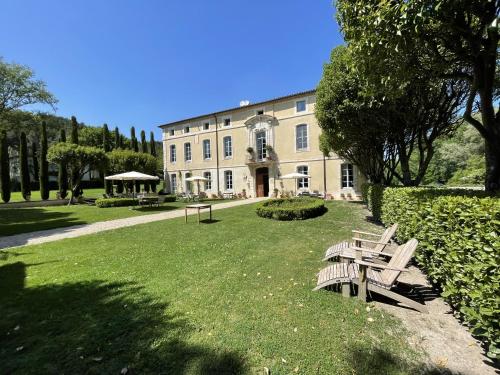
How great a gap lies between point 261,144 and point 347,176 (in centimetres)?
818

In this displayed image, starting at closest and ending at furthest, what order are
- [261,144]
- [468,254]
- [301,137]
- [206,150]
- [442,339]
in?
[468,254], [442,339], [301,137], [261,144], [206,150]

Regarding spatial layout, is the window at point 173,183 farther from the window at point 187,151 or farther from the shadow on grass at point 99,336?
the shadow on grass at point 99,336

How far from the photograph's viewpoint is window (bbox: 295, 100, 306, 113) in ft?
65.9

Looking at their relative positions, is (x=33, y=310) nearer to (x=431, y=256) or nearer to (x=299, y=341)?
(x=299, y=341)

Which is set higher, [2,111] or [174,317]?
[2,111]

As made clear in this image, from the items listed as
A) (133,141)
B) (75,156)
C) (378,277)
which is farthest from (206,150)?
(378,277)

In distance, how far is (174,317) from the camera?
3.19 metres

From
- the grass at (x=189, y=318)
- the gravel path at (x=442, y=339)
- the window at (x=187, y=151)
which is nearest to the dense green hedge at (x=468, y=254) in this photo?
the gravel path at (x=442, y=339)

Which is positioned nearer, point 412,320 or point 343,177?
point 412,320

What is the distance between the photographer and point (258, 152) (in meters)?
22.7

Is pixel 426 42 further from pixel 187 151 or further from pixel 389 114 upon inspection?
pixel 187 151

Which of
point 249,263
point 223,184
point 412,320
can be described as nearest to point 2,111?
point 223,184

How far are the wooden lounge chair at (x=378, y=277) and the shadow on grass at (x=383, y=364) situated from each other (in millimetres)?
989

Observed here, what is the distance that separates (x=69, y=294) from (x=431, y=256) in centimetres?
579
